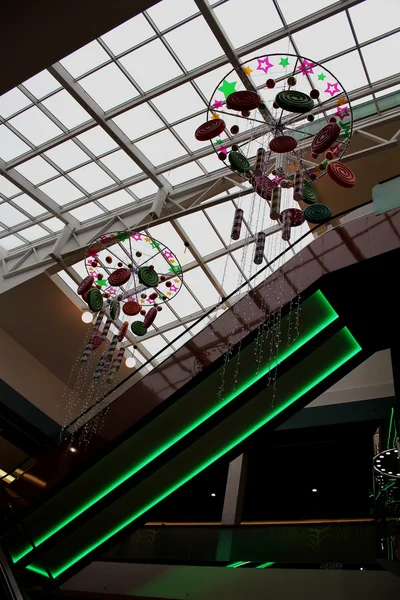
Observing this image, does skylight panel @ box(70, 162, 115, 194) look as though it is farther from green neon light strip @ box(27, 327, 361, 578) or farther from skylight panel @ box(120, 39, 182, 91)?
green neon light strip @ box(27, 327, 361, 578)

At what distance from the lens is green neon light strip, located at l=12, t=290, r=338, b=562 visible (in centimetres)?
933

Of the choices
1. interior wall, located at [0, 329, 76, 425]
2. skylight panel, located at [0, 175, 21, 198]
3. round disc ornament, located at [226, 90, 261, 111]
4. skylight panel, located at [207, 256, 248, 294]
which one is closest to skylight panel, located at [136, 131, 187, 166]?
skylight panel, located at [0, 175, 21, 198]

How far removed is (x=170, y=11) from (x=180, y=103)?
243 centimetres

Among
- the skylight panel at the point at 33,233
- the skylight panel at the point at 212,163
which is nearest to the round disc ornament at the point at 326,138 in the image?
the skylight panel at the point at 212,163

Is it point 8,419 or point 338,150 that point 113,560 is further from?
point 338,150

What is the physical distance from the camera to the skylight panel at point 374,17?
484 inches

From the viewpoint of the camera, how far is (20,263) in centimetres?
1877

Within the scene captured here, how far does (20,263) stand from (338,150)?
42.1 ft

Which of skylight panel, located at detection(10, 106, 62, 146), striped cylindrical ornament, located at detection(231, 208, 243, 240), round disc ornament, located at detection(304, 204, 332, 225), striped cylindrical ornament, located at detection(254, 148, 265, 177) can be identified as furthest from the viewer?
skylight panel, located at detection(10, 106, 62, 146)

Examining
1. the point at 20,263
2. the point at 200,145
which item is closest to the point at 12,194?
the point at 20,263

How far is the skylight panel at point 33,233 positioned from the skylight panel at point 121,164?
3.76m

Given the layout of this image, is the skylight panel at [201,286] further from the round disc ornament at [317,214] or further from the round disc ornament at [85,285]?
the round disc ornament at [317,214]

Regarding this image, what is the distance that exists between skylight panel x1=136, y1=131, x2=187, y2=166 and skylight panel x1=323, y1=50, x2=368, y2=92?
458 cm

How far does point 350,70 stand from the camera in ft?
45.4
